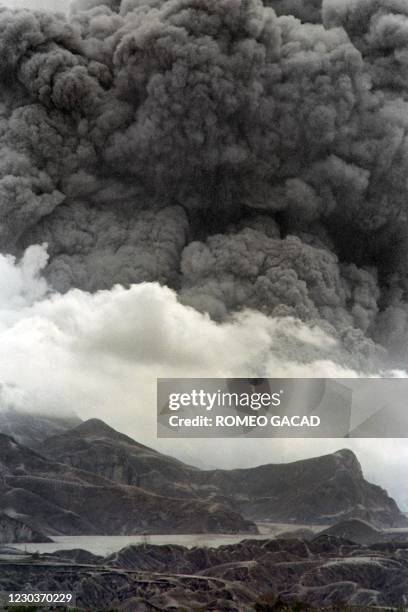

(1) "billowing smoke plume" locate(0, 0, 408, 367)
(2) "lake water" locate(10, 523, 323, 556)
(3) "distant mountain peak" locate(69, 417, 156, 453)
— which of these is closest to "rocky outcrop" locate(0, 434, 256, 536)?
(2) "lake water" locate(10, 523, 323, 556)

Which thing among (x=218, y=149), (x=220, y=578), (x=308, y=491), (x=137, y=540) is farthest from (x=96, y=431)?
(x=218, y=149)

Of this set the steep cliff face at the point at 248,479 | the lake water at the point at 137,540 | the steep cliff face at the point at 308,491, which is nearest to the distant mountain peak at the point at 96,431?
the steep cliff face at the point at 248,479

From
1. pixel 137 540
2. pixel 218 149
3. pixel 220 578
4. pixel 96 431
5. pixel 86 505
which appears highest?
pixel 218 149

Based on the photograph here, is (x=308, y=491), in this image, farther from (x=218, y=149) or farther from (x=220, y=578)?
(x=218, y=149)

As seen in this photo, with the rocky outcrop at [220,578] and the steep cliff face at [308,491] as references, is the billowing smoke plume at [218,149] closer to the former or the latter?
the steep cliff face at [308,491]

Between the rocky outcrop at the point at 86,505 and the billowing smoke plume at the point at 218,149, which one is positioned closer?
the rocky outcrop at the point at 86,505

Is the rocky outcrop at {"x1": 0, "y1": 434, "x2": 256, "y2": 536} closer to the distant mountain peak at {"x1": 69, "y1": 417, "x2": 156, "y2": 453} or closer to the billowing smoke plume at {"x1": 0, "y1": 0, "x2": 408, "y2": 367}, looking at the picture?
the distant mountain peak at {"x1": 69, "y1": 417, "x2": 156, "y2": 453}
